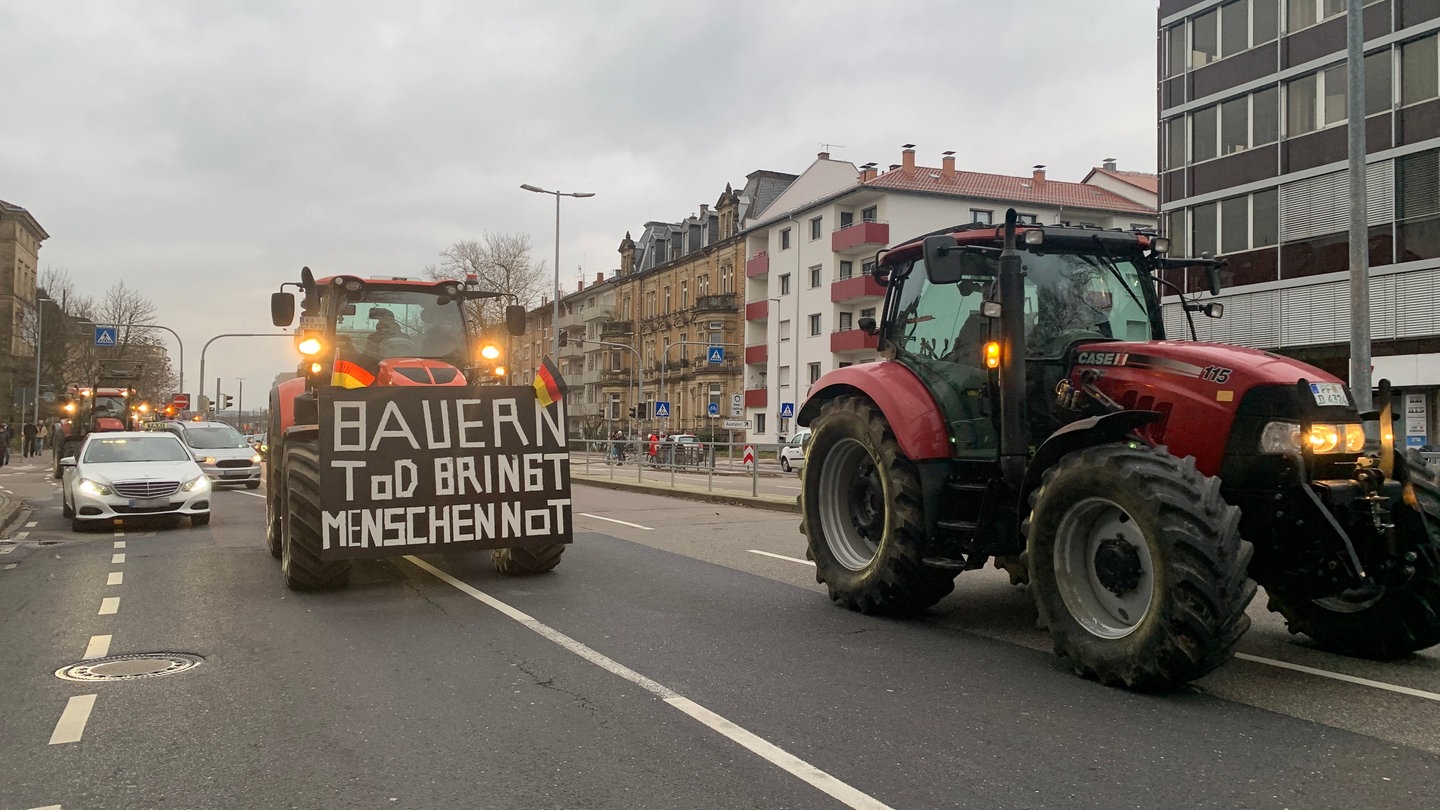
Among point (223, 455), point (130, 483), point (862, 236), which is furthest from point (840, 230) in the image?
point (130, 483)

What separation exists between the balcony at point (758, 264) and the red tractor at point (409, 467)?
170ft

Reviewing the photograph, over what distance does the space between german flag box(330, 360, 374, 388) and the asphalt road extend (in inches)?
67.8

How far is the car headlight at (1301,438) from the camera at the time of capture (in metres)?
5.18

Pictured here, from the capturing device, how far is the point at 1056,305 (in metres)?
6.63

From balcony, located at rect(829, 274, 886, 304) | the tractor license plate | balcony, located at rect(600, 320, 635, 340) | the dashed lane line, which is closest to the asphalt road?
the tractor license plate

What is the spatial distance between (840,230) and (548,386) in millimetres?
46009

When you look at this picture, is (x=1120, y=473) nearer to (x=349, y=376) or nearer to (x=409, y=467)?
(x=409, y=467)

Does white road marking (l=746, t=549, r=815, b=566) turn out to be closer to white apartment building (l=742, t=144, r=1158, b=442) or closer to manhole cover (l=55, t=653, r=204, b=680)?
manhole cover (l=55, t=653, r=204, b=680)

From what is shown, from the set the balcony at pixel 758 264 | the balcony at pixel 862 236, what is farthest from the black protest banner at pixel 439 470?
the balcony at pixel 758 264

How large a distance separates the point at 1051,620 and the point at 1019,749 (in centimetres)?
140

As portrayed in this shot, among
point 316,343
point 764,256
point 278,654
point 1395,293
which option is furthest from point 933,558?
point 764,256

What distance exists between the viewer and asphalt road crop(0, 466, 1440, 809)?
3936 mm

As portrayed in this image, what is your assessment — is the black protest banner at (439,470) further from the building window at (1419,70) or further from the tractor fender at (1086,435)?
the building window at (1419,70)

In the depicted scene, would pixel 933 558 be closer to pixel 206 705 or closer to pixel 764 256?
pixel 206 705
